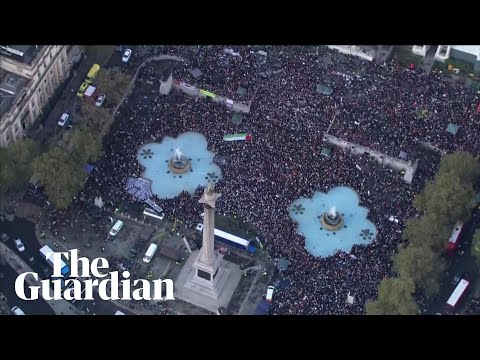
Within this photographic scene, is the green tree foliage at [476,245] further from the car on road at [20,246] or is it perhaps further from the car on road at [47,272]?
the car on road at [20,246]

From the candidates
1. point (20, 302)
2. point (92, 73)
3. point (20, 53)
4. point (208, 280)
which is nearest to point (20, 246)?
point (20, 302)

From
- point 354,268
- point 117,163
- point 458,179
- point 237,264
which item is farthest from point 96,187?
point 458,179

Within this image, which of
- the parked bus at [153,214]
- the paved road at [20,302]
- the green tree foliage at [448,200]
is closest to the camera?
the paved road at [20,302]

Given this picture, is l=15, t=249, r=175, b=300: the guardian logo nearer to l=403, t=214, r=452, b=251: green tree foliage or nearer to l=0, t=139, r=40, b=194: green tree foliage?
l=0, t=139, r=40, b=194: green tree foliage

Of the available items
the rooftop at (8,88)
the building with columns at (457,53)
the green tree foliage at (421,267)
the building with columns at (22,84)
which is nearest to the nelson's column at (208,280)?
the green tree foliage at (421,267)

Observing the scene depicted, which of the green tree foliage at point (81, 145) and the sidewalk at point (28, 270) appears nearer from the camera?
the sidewalk at point (28, 270)

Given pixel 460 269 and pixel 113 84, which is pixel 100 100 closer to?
pixel 113 84
